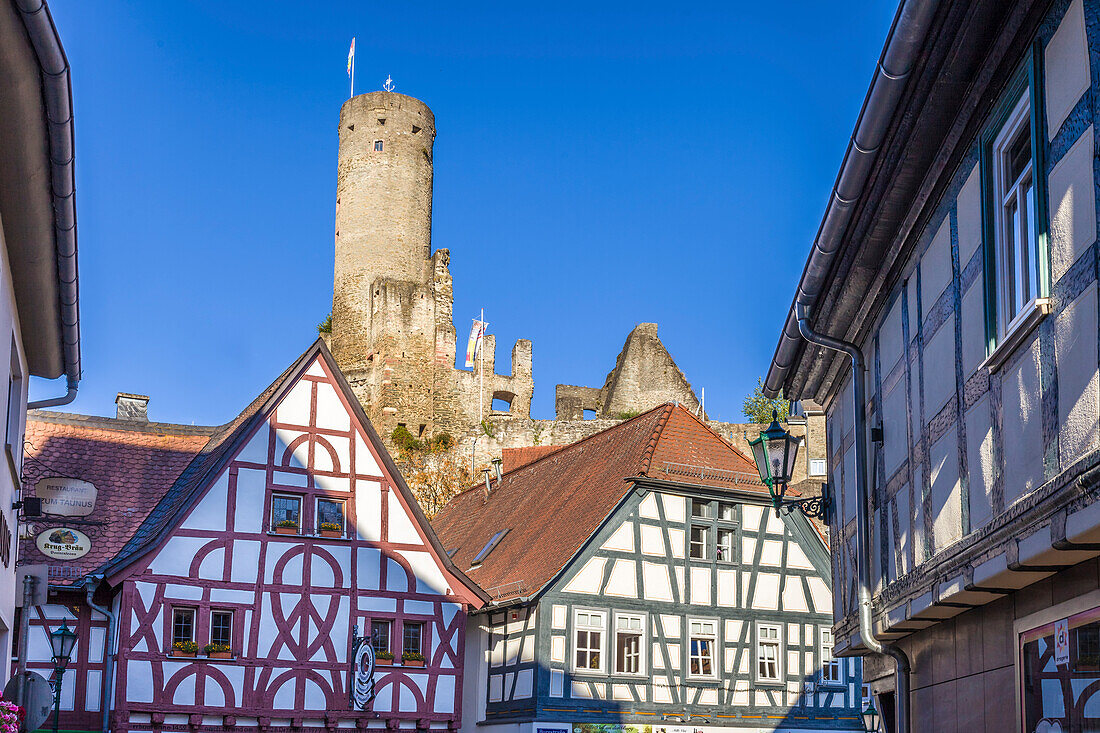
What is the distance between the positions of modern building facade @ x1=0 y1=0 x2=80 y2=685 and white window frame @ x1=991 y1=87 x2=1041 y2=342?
15.4 feet

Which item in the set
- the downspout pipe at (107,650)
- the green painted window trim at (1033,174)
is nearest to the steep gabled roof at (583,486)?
the downspout pipe at (107,650)

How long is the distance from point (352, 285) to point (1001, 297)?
46.5 meters

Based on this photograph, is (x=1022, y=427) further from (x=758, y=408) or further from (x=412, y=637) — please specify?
(x=758, y=408)

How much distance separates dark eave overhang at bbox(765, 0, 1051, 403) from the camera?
6.46 metres

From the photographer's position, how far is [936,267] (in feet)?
27.0

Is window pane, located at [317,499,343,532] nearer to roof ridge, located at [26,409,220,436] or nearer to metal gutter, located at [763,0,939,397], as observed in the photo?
roof ridge, located at [26,409,220,436]

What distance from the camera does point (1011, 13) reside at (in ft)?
20.4

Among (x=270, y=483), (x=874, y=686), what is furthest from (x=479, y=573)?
(x=874, y=686)

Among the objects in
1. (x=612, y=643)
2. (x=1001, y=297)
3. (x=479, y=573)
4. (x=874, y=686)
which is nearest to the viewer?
(x=1001, y=297)

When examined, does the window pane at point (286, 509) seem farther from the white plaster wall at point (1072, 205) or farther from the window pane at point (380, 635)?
the white plaster wall at point (1072, 205)

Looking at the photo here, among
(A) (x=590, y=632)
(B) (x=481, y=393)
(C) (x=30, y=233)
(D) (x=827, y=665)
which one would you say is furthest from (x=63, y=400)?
(B) (x=481, y=393)

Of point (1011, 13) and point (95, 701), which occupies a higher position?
point (1011, 13)

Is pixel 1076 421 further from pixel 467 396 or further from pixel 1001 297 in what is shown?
pixel 467 396

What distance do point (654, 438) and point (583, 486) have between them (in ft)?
6.05
